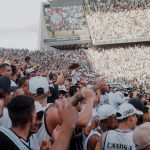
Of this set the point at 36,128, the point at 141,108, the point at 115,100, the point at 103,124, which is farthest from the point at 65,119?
the point at 115,100

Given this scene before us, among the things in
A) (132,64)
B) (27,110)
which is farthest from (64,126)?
(132,64)

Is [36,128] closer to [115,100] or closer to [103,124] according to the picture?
[103,124]

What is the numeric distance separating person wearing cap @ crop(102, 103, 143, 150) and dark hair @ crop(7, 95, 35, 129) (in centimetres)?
143

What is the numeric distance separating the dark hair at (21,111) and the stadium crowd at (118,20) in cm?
5146

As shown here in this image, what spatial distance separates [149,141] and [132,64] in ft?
152

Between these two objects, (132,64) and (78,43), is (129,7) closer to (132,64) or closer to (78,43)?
(78,43)

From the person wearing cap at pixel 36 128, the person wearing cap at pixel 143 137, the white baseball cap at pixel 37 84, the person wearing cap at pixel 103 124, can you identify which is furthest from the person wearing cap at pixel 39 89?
the person wearing cap at pixel 143 137

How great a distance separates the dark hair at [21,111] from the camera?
3.09 metres

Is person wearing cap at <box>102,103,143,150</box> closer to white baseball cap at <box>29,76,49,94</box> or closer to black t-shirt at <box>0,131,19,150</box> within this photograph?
white baseball cap at <box>29,76,49,94</box>

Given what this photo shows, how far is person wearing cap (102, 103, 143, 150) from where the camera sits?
171 inches

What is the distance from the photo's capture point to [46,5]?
60094 millimetres

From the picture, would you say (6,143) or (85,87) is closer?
(6,143)

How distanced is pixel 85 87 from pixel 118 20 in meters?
53.9

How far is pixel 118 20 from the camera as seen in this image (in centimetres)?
5700
